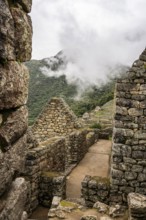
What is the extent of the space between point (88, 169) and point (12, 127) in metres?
10.2

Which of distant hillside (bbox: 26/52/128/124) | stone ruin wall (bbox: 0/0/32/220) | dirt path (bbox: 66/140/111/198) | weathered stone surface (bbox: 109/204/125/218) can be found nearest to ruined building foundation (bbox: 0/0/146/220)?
stone ruin wall (bbox: 0/0/32/220)

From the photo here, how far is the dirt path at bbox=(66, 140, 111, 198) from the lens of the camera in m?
9.45

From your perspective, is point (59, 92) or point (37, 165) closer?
point (37, 165)

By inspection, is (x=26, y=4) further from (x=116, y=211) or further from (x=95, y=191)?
(x=95, y=191)

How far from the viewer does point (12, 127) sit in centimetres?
198

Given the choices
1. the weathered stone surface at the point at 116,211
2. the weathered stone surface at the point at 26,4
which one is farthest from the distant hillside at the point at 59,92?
the weathered stone surface at the point at 26,4

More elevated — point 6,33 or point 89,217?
point 6,33

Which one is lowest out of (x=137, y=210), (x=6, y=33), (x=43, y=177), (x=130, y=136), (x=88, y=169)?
(x=88, y=169)

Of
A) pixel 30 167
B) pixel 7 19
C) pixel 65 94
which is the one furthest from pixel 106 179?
pixel 65 94

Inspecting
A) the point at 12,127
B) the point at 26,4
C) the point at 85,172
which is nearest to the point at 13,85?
the point at 12,127

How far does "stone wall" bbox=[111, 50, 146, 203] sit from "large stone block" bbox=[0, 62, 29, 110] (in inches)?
180

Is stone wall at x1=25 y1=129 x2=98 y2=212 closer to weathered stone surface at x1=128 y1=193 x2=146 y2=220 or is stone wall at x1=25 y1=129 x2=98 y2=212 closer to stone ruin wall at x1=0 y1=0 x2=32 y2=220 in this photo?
weathered stone surface at x1=128 y1=193 x2=146 y2=220

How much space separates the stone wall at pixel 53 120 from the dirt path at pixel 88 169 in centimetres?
182

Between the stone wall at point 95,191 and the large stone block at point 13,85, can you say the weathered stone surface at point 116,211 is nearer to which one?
the stone wall at point 95,191
